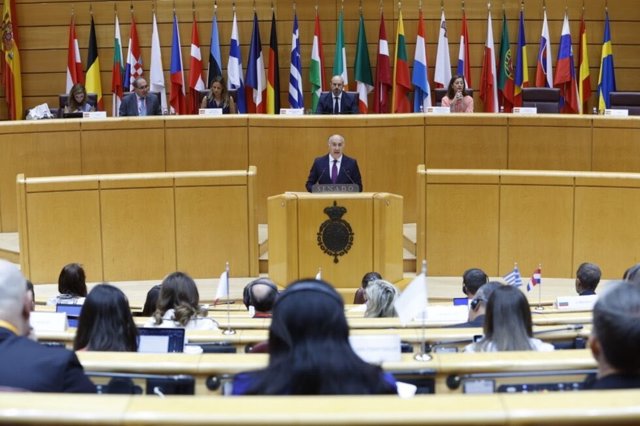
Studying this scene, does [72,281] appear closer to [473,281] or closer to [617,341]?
[473,281]

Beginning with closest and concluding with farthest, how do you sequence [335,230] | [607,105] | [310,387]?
[310,387] < [335,230] < [607,105]

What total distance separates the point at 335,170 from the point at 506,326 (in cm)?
582

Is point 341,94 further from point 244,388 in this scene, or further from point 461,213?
point 244,388

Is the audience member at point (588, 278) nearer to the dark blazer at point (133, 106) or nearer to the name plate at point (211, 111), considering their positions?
the name plate at point (211, 111)

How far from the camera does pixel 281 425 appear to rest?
1.88 m

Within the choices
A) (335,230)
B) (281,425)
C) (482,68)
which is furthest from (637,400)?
(482,68)

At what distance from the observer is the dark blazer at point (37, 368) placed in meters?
2.55

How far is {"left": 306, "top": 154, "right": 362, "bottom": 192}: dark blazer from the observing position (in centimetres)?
934

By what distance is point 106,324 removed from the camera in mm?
3719

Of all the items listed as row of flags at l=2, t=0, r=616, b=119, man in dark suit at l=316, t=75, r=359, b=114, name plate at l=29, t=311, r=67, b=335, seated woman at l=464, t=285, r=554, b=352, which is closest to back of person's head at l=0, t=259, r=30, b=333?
name plate at l=29, t=311, r=67, b=335

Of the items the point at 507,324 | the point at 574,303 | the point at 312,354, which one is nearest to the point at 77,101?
the point at 574,303

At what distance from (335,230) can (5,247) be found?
3.37 m

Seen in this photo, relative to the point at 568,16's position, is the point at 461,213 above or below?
below

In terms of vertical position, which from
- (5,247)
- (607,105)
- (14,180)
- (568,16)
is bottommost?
(5,247)
